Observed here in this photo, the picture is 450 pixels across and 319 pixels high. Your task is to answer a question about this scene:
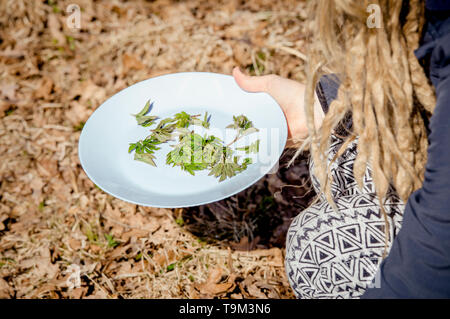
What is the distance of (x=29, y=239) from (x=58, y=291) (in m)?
0.50

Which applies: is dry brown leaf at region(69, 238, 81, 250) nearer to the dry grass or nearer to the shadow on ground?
the dry grass

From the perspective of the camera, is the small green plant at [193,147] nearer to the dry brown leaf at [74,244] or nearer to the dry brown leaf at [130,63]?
the dry brown leaf at [74,244]

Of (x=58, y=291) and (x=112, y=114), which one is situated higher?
(x=112, y=114)

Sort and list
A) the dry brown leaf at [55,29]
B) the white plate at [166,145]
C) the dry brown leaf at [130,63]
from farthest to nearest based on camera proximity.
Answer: the dry brown leaf at [55,29], the dry brown leaf at [130,63], the white plate at [166,145]

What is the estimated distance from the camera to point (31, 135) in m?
2.82

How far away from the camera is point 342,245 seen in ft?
4.60

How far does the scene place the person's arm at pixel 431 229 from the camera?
1.05 meters

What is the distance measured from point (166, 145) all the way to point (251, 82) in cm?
69

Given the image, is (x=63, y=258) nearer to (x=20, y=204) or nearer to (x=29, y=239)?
(x=29, y=239)

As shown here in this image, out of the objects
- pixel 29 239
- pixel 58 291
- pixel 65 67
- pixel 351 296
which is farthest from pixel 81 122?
pixel 351 296

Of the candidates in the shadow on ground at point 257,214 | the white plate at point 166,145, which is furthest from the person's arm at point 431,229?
the shadow on ground at point 257,214

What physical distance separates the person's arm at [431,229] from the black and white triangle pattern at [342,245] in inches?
4.5

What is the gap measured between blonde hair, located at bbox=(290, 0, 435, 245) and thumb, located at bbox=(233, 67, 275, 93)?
60cm

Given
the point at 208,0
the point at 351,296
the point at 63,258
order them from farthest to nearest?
the point at 208,0 → the point at 63,258 → the point at 351,296
